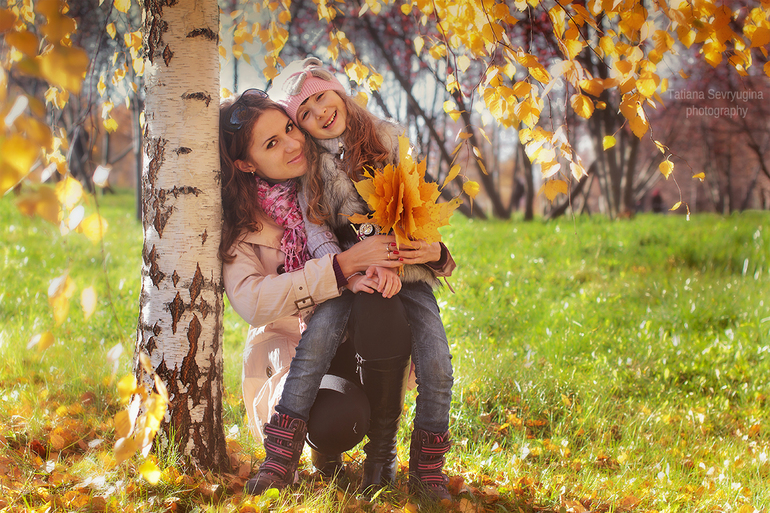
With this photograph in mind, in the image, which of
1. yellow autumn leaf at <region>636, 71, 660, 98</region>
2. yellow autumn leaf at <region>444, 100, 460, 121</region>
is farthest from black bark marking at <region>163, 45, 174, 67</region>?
yellow autumn leaf at <region>636, 71, 660, 98</region>

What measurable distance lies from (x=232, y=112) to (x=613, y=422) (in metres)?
2.39

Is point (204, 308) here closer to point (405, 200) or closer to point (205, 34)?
point (405, 200)

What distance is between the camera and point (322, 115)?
2.14m

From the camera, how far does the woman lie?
1818 mm

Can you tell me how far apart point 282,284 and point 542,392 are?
1648 millimetres

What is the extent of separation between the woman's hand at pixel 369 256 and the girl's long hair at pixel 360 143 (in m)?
0.35

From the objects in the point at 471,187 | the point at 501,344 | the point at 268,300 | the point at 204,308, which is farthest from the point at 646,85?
the point at 501,344

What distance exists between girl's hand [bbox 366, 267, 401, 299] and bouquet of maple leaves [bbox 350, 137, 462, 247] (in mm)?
166

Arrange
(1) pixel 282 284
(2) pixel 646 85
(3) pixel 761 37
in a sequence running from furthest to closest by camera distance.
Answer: (1) pixel 282 284, (2) pixel 646 85, (3) pixel 761 37

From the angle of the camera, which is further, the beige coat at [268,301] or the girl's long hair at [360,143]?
the girl's long hair at [360,143]

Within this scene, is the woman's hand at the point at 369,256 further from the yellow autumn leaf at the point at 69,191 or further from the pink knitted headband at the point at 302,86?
the yellow autumn leaf at the point at 69,191

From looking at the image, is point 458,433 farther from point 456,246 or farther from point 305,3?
point 305,3

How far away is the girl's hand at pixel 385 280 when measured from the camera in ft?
6.01

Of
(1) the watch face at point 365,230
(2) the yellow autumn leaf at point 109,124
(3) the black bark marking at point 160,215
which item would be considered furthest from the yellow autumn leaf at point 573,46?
(2) the yellow autumn leaf at point 109,124
